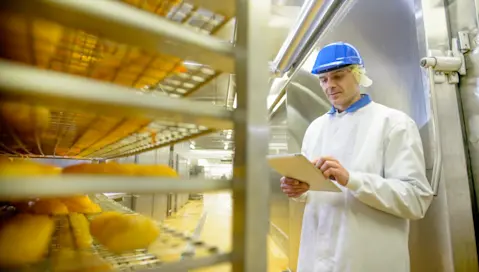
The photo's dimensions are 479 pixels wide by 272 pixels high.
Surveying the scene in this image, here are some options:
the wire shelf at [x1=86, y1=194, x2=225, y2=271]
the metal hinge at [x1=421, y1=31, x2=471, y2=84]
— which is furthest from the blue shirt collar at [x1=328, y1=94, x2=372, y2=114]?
the wire shelf at [x1=86, y1=194, x2=225, y2=271]

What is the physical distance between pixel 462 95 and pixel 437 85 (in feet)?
0.39

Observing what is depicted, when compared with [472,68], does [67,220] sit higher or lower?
lower

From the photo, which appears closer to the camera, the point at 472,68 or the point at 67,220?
the point at 67,220

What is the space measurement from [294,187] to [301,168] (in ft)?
0.97

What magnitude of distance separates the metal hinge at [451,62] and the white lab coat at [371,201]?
27 centimetres

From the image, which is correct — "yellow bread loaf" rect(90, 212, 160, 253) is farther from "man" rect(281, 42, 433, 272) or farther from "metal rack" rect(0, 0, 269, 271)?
"man" rect(281, 42, 433, 272)

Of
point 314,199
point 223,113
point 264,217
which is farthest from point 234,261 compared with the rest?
point 314,199

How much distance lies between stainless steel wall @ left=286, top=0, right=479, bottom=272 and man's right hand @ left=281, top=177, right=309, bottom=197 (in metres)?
0.58

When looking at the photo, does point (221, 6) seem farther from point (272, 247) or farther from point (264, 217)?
point (272, 247)

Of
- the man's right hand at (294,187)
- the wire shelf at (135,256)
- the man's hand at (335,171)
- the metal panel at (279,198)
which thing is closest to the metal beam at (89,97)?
the wire shelf at (135,256)

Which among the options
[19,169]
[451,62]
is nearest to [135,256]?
[19,169]

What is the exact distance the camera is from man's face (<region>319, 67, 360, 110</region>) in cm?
125

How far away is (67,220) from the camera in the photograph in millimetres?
637

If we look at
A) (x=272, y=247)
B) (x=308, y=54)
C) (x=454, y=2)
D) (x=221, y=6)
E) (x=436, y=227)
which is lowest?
(x=272, y=247)
